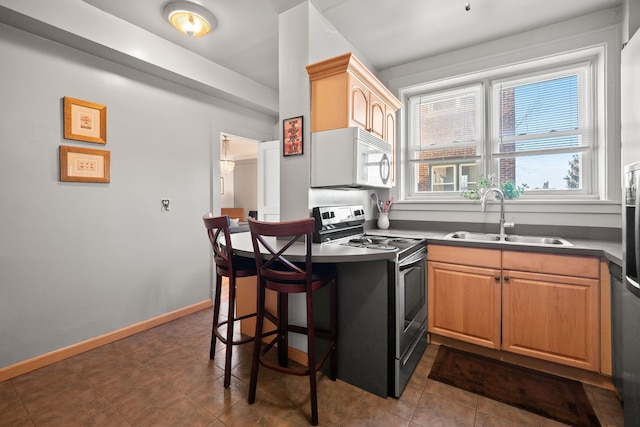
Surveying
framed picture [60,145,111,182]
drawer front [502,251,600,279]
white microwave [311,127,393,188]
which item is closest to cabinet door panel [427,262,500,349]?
drawer front [502,251,600,279]

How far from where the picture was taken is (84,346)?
7.50ft

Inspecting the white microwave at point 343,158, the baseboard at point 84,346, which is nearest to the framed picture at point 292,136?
the white microwave at point 343,158

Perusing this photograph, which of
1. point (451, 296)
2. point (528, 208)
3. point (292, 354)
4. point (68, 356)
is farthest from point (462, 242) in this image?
point (68, 356)

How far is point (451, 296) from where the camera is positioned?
7.22ft

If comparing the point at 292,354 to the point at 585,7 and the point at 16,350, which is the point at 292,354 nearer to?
the point at 16,350

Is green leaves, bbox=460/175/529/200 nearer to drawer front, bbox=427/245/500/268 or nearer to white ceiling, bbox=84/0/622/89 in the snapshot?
drawer front, bbox=427/245/500/268

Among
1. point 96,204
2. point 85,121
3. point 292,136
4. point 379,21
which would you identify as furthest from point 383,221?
point 85,121

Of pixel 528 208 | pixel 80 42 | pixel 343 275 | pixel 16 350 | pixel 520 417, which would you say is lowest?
pixel 520 417

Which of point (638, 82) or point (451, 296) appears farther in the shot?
point (451, 296)

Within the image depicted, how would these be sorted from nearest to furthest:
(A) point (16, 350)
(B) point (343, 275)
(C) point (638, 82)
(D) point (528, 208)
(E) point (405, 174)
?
(C) point (638, 82)
(B) point (343, 275)
(A) point (16, 350)
(D) point (528, 208)
(E) point (405, 174)

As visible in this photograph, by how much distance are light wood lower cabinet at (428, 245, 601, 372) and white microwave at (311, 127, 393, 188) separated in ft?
2.80

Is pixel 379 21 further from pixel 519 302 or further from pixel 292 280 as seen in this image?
pixel 519 302

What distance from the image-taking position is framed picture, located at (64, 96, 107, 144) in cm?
220

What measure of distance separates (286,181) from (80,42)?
6.03 feet
